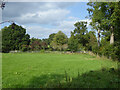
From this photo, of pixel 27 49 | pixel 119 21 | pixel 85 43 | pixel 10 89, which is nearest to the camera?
pixel 10 89

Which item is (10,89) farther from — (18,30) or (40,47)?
(18,30)

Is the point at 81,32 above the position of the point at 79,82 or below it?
above

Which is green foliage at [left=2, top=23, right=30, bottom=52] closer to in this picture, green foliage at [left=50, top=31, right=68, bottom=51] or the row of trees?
the row of trees

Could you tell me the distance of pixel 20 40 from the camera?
Answer: 6209 cm

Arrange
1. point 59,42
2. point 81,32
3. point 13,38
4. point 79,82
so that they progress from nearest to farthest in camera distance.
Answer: point 79,82, point 81,32, point 13,38, point 59,42

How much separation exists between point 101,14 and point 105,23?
171 centimetres

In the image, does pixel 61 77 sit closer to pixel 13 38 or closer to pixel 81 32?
pixel 81 32

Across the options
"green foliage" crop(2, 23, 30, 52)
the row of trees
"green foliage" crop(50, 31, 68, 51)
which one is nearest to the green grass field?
the row of trees

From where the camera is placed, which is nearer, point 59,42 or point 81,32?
point 81,32

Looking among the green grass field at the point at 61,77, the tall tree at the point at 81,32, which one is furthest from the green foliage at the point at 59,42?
the green grass field at the point at 61,77

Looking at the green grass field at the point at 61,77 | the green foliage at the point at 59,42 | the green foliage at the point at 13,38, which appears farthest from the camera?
the green foliage at the point at 59,42

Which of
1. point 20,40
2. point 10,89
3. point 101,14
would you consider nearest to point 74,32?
point 20,40

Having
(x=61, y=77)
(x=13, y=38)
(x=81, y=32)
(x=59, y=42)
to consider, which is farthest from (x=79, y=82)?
(x=13, y=38)

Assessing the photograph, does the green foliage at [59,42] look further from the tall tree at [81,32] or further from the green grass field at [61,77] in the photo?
the green grass field at [61,77]
